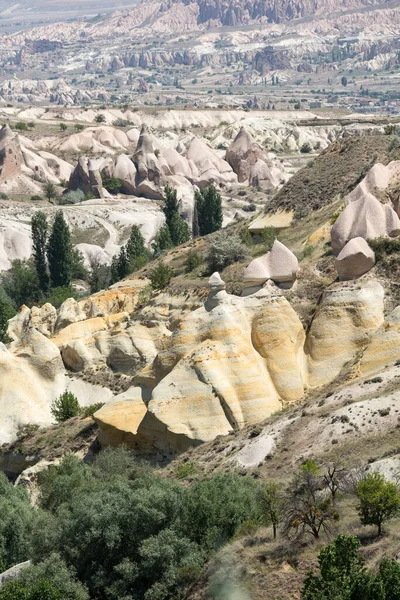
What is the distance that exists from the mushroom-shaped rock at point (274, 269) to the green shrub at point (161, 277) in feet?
25.5

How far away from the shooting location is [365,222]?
4147cm

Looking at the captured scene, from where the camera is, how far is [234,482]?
89.6 feet

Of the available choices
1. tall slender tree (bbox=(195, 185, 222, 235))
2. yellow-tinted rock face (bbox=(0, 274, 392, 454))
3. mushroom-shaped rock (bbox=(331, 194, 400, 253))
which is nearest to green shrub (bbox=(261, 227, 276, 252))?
mushroom-shaped rock (bbox=(331, 194, 400, 253))

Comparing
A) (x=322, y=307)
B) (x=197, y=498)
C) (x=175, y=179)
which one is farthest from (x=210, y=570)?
(x=175, y=179)

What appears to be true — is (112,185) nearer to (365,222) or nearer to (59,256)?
(59,256)

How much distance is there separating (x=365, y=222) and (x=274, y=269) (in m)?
3.71

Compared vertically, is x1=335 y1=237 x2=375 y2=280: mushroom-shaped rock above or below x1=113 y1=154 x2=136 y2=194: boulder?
above

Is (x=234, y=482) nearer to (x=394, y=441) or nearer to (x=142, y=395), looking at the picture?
(x=394, y=441)

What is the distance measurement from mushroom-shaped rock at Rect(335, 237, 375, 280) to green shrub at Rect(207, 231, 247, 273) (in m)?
8.25

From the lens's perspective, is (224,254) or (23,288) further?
(23,288)

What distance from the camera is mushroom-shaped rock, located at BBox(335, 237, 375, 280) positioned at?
39406mm

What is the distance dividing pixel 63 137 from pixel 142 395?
384 ft

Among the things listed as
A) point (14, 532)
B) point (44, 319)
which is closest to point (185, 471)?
point (14, 532)

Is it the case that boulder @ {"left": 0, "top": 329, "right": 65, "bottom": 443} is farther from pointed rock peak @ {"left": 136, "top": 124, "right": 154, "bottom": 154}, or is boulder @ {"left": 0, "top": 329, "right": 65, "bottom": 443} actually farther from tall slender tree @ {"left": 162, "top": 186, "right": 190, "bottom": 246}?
pointed rock peak @ {"left": 136, "top": 124, "right": 154, "bottom": 154}
